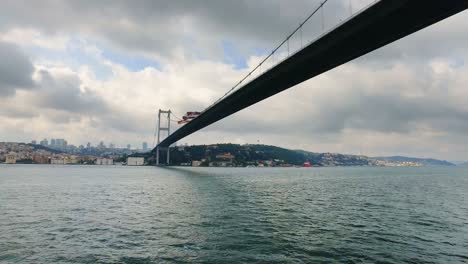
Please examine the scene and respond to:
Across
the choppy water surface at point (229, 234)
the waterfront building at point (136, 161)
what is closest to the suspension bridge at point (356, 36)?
the choppy water surface at point (229, 234)

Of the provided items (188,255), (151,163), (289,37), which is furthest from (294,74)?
(151,163)

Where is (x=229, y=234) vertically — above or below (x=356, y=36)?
below

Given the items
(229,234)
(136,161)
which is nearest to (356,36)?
(229,234)

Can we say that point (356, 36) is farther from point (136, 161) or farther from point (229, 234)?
point (136, 161)

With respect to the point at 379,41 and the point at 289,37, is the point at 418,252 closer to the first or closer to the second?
the point at 379,41

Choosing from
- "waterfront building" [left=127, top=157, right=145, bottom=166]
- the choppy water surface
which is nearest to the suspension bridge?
the choppy water surface

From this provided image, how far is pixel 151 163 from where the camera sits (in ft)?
631

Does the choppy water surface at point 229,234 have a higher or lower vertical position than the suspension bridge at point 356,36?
lower

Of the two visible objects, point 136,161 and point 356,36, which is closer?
point 356,36

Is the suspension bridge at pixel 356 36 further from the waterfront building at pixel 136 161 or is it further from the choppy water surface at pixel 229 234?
the waterfront building at pixel 136 161

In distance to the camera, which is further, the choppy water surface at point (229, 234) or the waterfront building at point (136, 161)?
the waterfront building at point (136, 161)

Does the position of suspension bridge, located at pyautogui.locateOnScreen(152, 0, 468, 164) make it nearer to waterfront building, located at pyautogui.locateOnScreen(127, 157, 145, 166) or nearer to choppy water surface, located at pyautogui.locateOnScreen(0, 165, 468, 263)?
choppy water surface, located at pyautogui.locateOnScreen(0, 165, 468, 263)

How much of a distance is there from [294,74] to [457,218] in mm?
21486

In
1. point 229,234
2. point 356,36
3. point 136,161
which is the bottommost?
point 229,234
